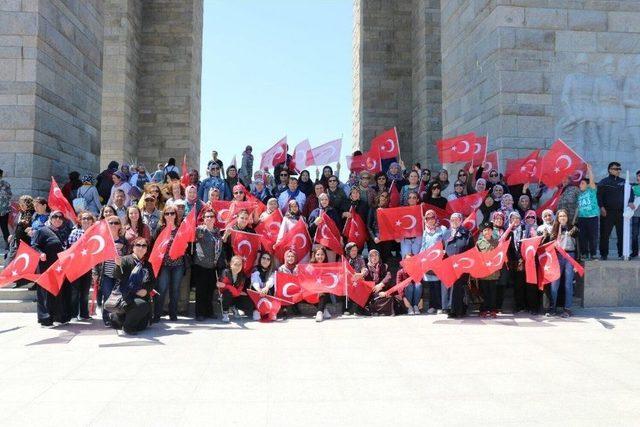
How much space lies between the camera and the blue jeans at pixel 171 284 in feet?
26.5

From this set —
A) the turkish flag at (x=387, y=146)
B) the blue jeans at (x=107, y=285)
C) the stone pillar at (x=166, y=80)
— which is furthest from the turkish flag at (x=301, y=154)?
the stone pillar at (x=166, y=80)

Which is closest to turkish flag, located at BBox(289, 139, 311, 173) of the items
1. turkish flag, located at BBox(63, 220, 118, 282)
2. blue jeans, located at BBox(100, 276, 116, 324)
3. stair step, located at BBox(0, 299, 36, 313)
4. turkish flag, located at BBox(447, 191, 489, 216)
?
turkish flag, located at BBox(447, 191, 489, 216)

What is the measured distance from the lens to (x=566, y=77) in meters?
12.1

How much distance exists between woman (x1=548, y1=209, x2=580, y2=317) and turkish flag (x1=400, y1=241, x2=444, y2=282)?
181 centimetres

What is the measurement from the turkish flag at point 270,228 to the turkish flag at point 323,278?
829 millimetres

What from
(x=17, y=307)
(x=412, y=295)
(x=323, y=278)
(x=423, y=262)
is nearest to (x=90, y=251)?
(x=17, y=307)

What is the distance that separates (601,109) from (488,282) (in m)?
5.90

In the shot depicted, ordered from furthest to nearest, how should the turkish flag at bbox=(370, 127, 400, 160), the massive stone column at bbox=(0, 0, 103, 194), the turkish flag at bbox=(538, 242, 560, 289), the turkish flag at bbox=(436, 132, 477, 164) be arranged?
the turkish flag at bbox=(370, 127, 400, 160)
the turkish flag at bbox=(436, 132, 477, 164)
the massive stone column at bbox=(0, 0, 103, 194)
the turkish flag at bbox=(538, 242, 560, 289)

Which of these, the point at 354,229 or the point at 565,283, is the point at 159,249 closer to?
the point at 354,229

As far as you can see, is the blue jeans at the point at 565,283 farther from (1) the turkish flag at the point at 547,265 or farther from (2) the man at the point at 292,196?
(2) the man at the point at 292,196

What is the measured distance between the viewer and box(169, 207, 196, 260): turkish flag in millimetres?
8031

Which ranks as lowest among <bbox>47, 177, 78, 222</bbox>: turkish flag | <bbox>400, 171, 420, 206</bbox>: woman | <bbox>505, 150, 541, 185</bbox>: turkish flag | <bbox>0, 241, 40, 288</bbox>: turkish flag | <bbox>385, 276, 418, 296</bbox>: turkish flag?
<bbox>385, 276, 418, 296</bbox>: turkish flag

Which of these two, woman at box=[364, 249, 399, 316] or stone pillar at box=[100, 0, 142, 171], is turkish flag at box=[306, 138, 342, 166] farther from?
stone pillar at box=[100, 0, 142, 171]

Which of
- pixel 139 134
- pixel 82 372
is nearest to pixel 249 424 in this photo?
pixel 82 372
